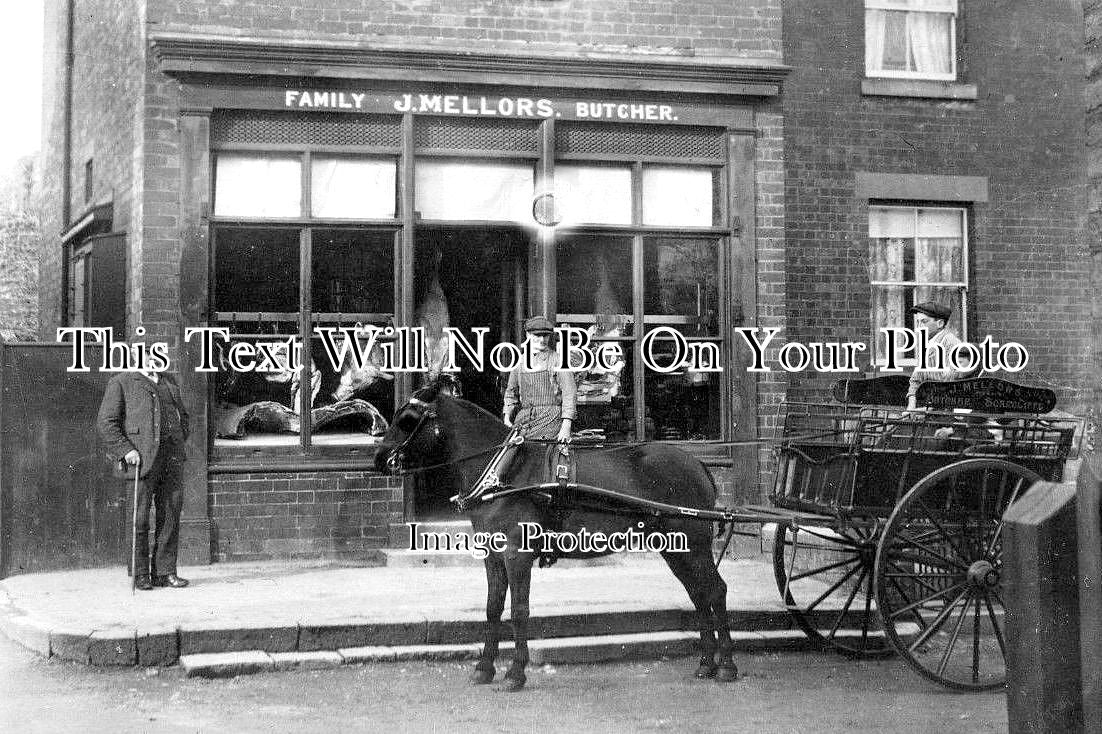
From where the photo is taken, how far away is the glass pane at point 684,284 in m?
12.1

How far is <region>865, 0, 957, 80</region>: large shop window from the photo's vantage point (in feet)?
45.2

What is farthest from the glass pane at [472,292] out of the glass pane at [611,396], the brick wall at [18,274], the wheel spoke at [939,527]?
the brick wall at [18,274]

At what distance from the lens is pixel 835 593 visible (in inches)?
380

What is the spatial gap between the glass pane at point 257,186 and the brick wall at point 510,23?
1.16m

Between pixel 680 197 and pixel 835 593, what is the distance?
14.6 ft

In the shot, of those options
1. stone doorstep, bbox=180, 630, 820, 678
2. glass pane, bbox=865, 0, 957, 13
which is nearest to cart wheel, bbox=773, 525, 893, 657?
stone doorstep, bbox=180, 630, 820, 678

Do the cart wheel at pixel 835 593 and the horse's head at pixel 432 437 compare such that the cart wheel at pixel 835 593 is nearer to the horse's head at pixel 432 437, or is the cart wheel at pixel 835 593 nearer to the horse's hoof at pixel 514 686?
the horse's hoof at pixel 514 686

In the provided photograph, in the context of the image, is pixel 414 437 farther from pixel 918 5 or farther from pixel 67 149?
pixel 67 149

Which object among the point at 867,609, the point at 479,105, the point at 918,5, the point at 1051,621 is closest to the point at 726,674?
the point at 867,609

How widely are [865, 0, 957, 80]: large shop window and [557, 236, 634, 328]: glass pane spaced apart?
13.5 feet

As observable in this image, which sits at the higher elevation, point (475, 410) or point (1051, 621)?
point (475, 410)

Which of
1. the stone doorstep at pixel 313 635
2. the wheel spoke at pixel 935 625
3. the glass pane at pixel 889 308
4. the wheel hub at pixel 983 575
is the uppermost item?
the glass pane at pixel 889 308

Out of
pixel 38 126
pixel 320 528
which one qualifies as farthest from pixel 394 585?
pixel 38 126

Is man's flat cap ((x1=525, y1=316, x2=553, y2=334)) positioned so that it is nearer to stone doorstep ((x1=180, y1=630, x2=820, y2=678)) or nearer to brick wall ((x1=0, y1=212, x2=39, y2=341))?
stone doorstep ((x1=180, y1=630, x2=820, y2=678))
